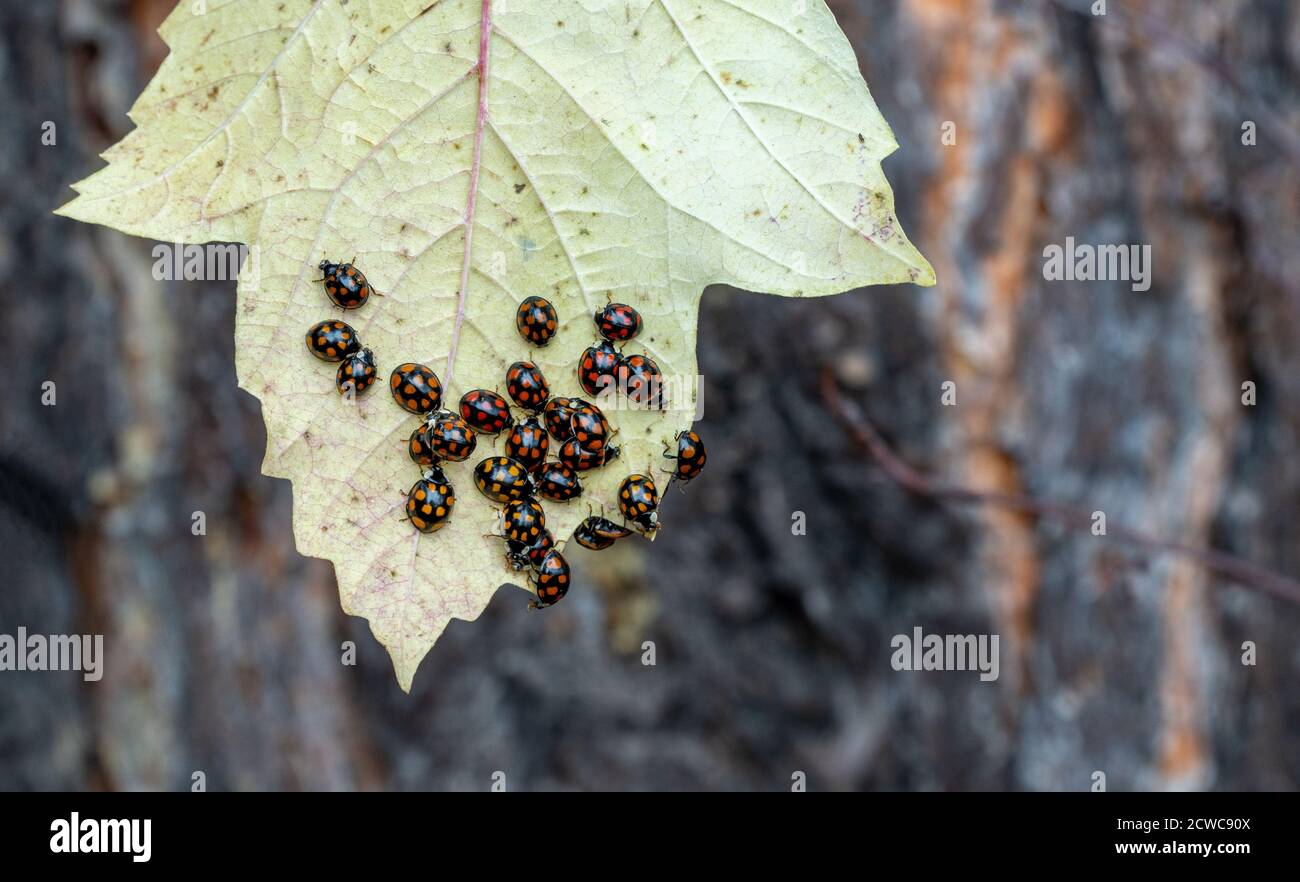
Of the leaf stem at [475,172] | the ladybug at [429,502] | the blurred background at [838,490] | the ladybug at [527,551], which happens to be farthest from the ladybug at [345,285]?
the blurred background at [838,490]

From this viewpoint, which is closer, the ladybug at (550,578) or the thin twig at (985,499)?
the ladybug at (550,578)

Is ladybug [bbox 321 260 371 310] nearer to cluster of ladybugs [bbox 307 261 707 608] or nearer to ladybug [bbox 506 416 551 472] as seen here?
cluster of ladybugs [bbox 307 261 707 608]

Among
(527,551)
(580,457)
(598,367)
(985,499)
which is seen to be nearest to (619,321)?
(598,367)

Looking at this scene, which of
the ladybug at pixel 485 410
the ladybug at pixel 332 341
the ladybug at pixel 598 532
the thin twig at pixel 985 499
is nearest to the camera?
the ladybug at pixel 332 341

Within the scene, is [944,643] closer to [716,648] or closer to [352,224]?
[716,648]

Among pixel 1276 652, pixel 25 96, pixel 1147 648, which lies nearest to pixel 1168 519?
pixel 1147 648

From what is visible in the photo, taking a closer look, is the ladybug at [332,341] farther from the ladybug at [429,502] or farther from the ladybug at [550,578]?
the ladybug at [550,578]

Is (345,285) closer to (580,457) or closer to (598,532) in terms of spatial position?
(580,457)
